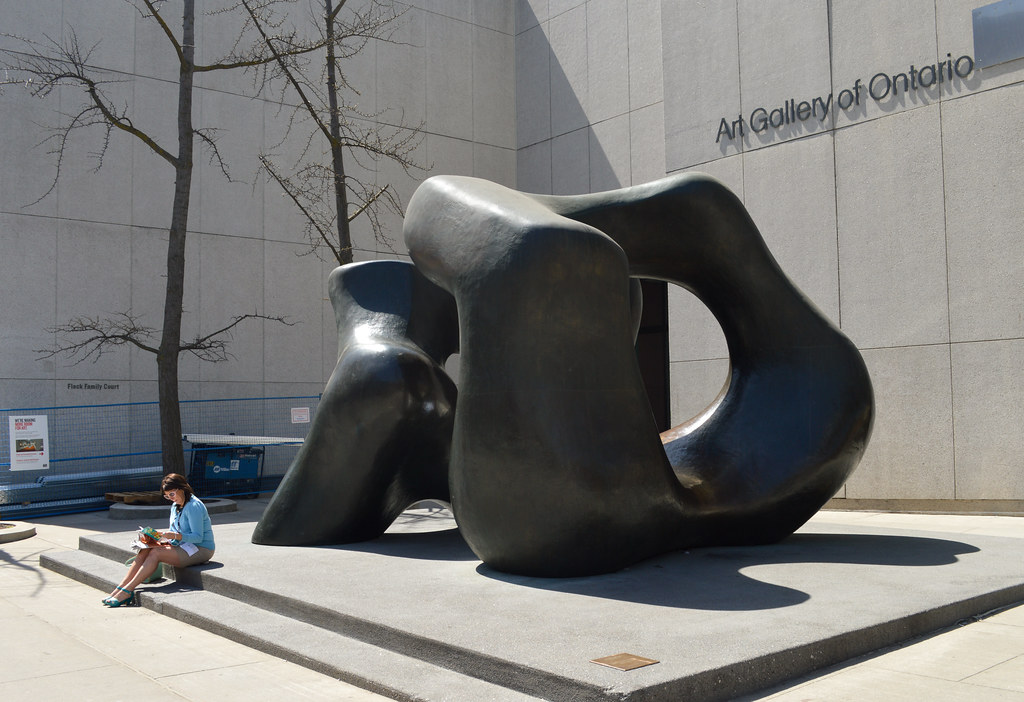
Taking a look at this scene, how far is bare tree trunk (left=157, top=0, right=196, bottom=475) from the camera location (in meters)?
14.5

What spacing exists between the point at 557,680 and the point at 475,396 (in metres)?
2.87

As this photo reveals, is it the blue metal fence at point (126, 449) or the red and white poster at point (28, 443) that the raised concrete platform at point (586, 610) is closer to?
the red and white poster at point (28, 443)

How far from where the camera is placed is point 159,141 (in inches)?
718

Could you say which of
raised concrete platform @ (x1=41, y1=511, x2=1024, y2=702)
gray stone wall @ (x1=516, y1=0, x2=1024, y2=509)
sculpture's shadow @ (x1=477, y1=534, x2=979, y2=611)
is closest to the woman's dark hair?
raised concrete platform @ (x1=41, y1=511, x2=1024, y2=702)

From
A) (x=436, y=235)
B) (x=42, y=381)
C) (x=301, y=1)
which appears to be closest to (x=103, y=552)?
(x=436, y=235)

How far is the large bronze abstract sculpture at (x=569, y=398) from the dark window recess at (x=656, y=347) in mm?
13267

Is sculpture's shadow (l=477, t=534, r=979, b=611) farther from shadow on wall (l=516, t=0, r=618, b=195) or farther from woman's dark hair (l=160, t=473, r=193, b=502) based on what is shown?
shadow on wall (l=516, t=0, r=618, b=195)

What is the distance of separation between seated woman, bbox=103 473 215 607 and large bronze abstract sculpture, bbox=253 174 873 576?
3.72ft

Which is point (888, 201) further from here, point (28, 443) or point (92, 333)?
point (92, 333)

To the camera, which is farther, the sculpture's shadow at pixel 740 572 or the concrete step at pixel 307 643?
the sculpture's shadow at pixel 740 572

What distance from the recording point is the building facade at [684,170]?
42.9ft

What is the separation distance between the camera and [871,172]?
560 inches

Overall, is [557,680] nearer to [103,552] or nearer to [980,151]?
[103,552]

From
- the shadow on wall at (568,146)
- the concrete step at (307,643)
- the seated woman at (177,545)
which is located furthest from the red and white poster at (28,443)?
the shadow on wall at (568,146)
